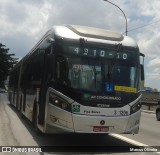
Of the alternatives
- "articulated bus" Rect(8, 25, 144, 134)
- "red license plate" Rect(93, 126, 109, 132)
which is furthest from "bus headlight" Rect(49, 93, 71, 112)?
"red license plate" Rect(93, 126, 109, 132)

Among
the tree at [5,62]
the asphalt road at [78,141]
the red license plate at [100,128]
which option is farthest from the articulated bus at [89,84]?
the tree at [5,62]

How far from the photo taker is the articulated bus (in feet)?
36.0

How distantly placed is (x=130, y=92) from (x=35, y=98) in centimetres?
352

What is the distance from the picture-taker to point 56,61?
37.0 ft

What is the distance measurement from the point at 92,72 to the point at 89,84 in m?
0.33

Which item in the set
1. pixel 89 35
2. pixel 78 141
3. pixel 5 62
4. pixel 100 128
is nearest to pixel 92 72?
pixel 89 35

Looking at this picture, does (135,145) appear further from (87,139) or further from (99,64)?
(99,64)

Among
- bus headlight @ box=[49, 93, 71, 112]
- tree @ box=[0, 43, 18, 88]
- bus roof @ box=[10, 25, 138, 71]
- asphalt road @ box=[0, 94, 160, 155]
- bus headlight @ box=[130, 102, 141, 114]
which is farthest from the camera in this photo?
tree @ box=[0, 43, 18, 88]

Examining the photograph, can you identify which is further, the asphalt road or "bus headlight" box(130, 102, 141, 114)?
the asphalt road

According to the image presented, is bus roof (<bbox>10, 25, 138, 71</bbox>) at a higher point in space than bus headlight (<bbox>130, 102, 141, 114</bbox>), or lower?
higher

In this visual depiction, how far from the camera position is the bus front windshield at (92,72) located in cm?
1114

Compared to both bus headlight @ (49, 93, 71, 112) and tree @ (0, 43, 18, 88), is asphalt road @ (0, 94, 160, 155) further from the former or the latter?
tree @ (0, 43, 18, 88)

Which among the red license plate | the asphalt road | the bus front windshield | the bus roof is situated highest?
the bus roof

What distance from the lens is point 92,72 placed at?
11.3 meters
